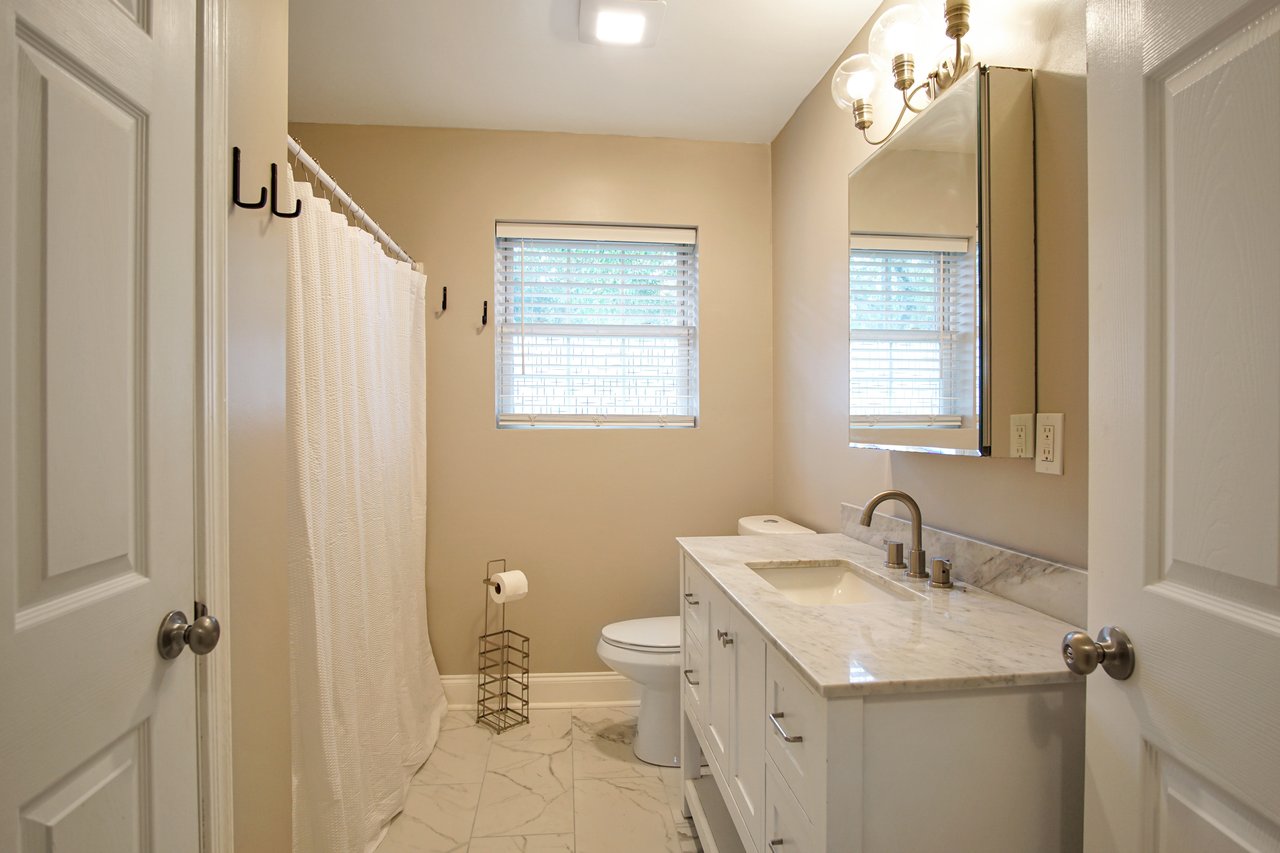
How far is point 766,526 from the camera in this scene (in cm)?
243

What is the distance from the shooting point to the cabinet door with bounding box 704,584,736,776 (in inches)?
56.2

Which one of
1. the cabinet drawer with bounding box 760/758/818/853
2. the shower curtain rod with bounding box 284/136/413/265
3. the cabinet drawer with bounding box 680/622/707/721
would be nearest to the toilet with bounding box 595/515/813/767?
the cabinet drawer with bounding box 680/622/707/721

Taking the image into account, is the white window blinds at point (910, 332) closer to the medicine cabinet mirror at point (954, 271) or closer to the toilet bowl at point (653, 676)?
the medicine cabinet mirror at point (954, 271)

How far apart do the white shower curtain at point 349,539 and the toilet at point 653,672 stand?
73 cm

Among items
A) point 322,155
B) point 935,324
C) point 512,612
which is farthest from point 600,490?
point 322,155

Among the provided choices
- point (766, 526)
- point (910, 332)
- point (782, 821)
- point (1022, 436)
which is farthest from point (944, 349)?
point (766, 526)

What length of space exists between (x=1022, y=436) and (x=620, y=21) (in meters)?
1.60

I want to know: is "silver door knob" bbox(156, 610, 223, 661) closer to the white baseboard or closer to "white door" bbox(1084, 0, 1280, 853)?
"white door" bbox(1084, 0, 1280, 853)

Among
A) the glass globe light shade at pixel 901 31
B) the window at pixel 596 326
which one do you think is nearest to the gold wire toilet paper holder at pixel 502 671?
the window at pixel 596 326

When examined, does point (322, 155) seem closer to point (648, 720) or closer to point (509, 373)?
point (509, 373)

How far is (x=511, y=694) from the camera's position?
101 inches

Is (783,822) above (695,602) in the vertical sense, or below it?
below

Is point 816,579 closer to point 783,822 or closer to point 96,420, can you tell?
point 783,822

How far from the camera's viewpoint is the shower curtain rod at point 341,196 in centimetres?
155
